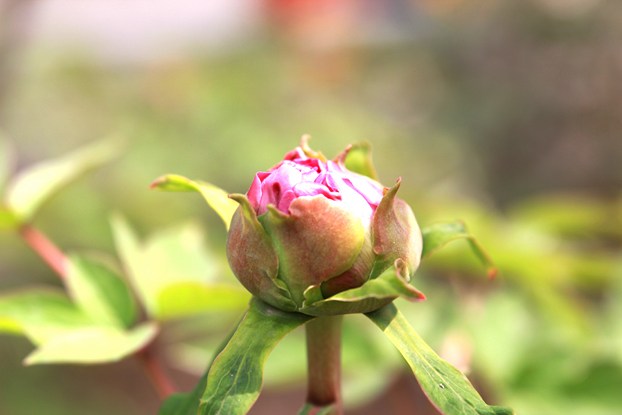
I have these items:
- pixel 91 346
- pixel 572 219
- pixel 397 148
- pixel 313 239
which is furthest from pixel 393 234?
pixel 397 148

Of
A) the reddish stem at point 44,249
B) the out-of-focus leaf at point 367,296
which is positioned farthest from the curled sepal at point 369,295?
the reddish stem at point 44,249

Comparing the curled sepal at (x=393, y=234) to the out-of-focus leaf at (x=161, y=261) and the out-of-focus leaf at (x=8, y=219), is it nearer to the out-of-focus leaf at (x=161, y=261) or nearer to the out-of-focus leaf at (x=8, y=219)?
the out-of-focus leaf at (x=161, y=261)

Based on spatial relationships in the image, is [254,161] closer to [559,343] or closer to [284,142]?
[284,142]

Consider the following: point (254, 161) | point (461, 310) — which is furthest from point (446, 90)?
point (461, 310)

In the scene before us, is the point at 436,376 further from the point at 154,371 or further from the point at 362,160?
the point at 154,371

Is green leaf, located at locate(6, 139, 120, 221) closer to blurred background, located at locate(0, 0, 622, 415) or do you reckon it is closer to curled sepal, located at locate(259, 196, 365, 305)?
blurred background, located at locate(0, 0, 622, 415)

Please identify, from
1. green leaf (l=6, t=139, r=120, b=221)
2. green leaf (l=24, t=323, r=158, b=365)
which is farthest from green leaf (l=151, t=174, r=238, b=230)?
green leaf (l=6, t=139, r=120, b=221)
